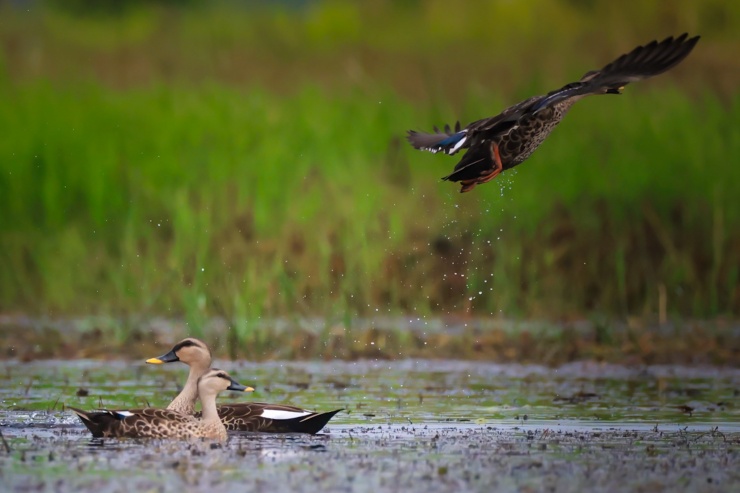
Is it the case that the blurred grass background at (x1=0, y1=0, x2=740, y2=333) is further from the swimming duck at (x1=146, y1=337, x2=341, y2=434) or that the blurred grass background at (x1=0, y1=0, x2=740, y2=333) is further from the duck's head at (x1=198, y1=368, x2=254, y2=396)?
the duck's head at (x1=198, y1=368, x2=254, y2=396)

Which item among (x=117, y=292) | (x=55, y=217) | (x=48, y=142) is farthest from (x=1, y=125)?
(x=117, y=292)

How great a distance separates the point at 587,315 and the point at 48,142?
194 inches

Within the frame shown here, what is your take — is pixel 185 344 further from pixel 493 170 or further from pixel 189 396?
pixel 493 170

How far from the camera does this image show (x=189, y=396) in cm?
929

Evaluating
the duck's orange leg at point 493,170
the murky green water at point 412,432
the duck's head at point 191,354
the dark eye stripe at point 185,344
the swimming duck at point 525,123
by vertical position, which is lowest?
the murky green water at point 412,432

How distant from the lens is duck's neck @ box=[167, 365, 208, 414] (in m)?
9.19

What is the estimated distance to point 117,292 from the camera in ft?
41.2

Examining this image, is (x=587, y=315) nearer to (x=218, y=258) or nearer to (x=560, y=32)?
(x=218, y=258)

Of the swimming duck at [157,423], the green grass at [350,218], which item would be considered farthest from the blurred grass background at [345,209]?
the swimming duck at [157,423]

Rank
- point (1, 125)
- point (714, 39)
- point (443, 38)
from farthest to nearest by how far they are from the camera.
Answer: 1. point (443, 38)
2. point (714, 39)
3. point (1, 125)

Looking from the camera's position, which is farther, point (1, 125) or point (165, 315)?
point (1, 125)

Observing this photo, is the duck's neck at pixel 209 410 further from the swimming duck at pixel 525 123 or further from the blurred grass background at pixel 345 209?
the blurred grass background at pixel 345 209

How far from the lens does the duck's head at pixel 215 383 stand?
8820 millimetres

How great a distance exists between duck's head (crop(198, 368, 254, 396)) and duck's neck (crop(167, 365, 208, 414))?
0.85 feet
